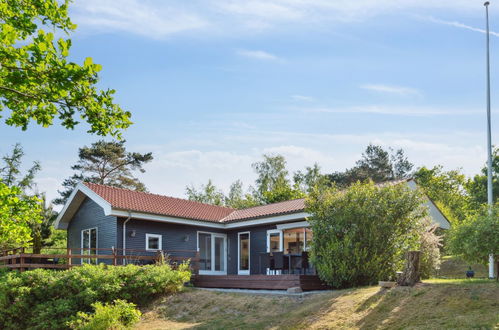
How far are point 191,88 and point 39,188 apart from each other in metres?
24.1

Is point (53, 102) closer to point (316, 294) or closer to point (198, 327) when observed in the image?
point (198, 327)

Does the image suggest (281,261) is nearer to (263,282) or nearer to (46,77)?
(263,282)

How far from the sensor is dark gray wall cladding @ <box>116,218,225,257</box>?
65.2ft

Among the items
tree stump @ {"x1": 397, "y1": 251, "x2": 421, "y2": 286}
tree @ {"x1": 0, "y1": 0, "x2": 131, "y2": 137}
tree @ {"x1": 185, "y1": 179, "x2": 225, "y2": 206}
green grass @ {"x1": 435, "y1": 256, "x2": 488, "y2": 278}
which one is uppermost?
tree @ {"x1": 0, "y1": 0, "x2": 131, "y2": 137}

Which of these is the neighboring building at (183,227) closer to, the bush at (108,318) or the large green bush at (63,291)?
the large green bush at (63,291)

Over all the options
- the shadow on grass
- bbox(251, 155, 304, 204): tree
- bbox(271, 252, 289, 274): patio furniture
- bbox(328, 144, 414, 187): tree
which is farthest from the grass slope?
bbox(328, 144, 414, 187): tree

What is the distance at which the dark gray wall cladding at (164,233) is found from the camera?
1986 cm

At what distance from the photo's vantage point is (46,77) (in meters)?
8.82

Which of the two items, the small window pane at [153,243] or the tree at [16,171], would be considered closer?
the small window pane at [153,243]

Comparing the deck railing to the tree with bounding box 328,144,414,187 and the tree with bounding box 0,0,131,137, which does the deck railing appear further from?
the tree with bounding box 328,144,414,187

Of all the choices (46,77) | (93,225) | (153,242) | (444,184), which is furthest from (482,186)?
(46,77)

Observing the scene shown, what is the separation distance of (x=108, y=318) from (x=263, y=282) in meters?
4.79

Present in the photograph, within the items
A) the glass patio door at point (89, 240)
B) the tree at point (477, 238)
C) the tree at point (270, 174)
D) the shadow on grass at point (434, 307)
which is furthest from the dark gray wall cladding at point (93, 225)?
the tree at point (270, 174)

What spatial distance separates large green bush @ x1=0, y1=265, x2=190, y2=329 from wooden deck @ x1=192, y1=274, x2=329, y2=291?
7.21 feet
